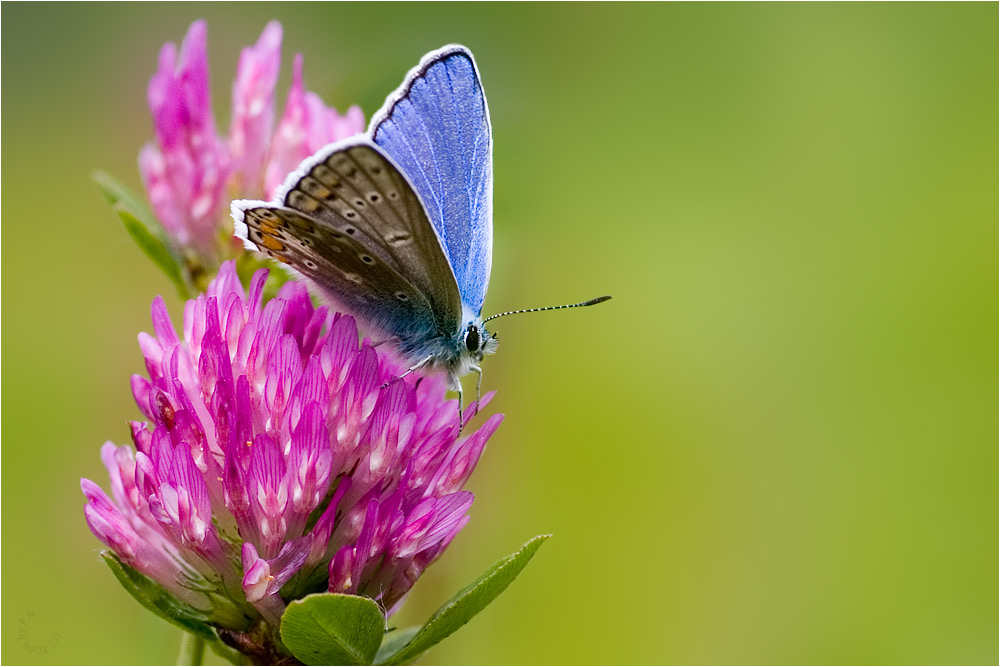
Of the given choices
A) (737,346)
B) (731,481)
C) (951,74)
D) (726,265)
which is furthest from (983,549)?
(951,74)

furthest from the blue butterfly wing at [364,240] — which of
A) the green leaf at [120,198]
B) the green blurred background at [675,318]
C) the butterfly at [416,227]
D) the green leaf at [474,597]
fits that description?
the green blurred background at [675,318]

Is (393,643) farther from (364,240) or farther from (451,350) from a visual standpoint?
(364,240)

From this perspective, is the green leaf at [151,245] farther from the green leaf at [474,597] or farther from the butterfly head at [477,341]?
the green leaf at [474,597]

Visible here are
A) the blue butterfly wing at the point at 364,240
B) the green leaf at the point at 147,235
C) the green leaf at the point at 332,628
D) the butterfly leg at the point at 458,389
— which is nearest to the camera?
the green leaf at the point at 332,628

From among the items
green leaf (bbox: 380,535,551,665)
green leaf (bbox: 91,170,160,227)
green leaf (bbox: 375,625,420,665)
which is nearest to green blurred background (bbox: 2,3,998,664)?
green leaf (bbox: 91,170,160,227)

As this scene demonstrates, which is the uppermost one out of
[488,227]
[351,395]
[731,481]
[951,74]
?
[951,74]

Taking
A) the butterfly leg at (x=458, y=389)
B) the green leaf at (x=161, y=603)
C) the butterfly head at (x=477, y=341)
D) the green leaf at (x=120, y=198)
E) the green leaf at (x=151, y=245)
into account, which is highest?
the green leaf at (x=120, y=198)

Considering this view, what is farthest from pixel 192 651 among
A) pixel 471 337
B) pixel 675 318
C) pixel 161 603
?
pixel 675 318

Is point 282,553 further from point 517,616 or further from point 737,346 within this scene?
point 737,346
